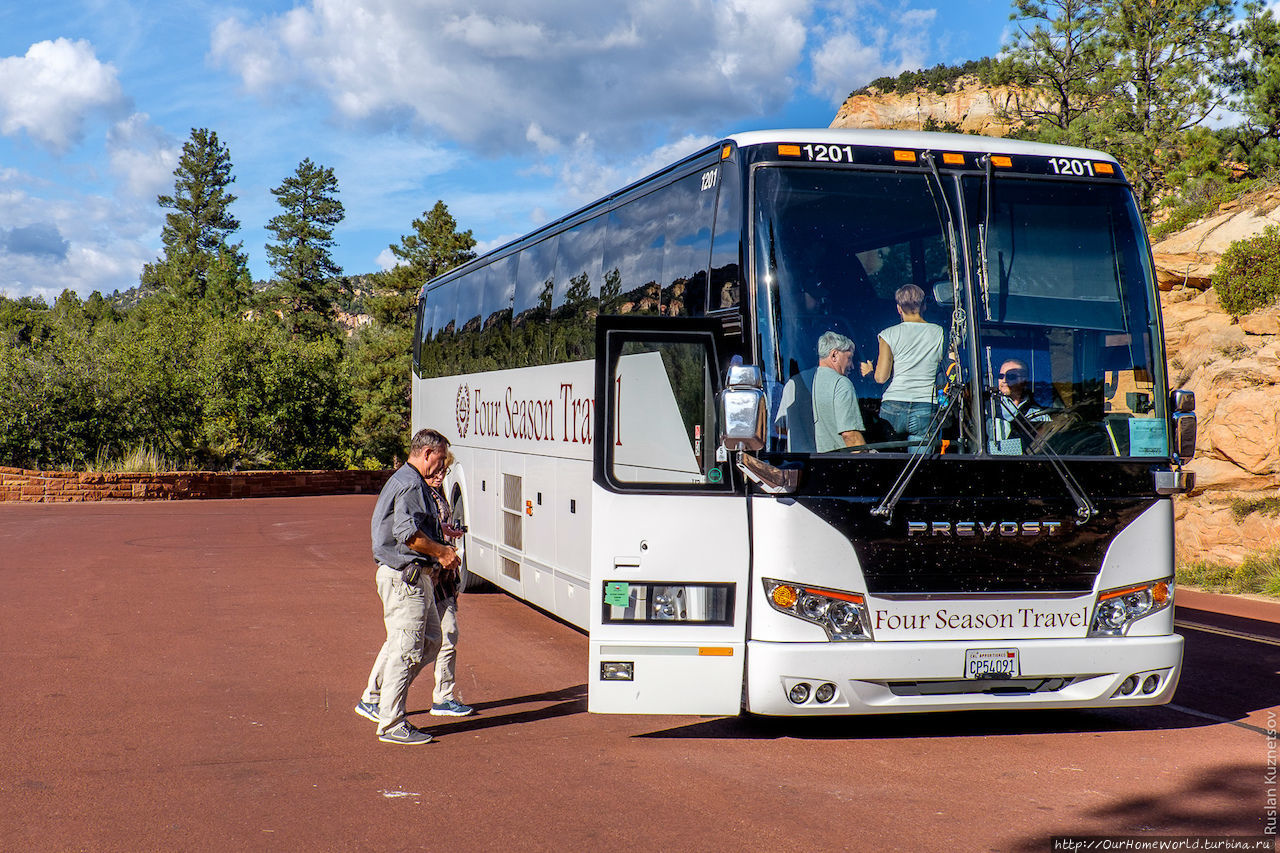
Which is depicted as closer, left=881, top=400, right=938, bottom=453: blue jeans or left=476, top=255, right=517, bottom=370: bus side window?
left=881, top=400, right=938, bottom=453: blue jeans

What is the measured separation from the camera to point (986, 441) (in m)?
6.46

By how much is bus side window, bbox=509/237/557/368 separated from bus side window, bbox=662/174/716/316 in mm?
2672

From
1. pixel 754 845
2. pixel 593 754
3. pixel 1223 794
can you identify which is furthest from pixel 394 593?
pixel 1223 794

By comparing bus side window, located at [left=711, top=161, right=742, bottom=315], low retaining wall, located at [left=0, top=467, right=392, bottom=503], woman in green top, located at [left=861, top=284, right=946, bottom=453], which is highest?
bus side window, located at [left=711, top=161, right=742, bottom=315]

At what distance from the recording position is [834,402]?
6336mm

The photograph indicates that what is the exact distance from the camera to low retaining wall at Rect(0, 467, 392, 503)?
27375 millimetres

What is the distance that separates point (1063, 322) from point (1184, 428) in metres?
0.92

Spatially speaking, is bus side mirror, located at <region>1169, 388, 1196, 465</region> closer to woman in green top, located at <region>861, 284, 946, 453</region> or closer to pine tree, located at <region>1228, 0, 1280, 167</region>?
woman in green top, located at <region>861, 284, 946, 453</region>

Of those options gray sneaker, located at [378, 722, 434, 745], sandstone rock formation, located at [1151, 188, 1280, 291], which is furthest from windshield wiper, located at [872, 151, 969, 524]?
sandstone rock formation, located at [1151, 188, 1280, 291]

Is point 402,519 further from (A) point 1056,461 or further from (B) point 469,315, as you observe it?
(B) point 469,315

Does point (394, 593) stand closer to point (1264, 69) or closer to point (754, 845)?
point (754, 845)

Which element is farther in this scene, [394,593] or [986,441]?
[394,593]

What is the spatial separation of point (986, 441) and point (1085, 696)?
1568mm

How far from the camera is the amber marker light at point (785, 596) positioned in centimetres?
632
